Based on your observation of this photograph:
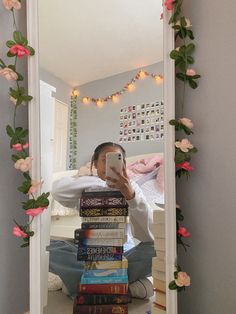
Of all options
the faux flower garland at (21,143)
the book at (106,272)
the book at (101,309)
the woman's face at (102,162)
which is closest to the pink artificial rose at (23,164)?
the faux flower garland at (21,143)

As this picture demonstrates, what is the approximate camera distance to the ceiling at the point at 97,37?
943 millimetres

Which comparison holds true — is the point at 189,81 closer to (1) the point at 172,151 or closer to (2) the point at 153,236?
(1) the point at 172,151

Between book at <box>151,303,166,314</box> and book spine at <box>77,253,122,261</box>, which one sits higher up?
book spine at <box>77,253,122,261</box>

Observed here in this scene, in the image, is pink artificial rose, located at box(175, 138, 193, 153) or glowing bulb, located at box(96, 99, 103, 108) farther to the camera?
glowing bulb, located at box(96, 99, 103, 108)

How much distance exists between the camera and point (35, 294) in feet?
2.94

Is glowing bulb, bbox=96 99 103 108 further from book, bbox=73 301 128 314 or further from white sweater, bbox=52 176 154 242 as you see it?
book, bbox=73 301 128 314

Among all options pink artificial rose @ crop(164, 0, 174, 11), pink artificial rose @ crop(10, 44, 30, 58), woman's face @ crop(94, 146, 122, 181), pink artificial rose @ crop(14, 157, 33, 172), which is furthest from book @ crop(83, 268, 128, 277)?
pink artificial rose @ crop(164, 0, 174, 11)

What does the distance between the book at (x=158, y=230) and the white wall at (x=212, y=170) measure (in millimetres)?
104

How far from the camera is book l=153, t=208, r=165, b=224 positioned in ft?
2.91

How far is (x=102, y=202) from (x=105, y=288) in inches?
12.5

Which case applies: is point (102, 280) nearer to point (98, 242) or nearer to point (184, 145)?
point (98, 242)

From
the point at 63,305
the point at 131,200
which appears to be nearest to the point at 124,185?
the point at 131,200

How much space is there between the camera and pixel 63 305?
3.15 feet

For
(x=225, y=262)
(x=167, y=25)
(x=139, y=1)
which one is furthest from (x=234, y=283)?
(x=139, y=1)
